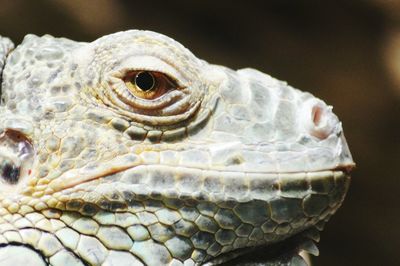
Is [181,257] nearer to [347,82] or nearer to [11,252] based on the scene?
[11,252]

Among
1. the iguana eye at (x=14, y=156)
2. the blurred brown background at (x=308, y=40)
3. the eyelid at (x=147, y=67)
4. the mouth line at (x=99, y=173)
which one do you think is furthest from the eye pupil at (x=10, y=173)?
the blurred brown background at (x=308, y=40)

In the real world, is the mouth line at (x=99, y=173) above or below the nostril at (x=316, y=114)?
below

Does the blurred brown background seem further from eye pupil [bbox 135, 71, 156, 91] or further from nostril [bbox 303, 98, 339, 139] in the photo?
eye pupil [bbox 135, 71, 156, 91]

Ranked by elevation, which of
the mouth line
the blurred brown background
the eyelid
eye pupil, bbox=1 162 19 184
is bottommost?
the mouth line

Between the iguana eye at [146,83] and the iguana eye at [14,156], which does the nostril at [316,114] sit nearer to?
the iguana eye at [146,83]

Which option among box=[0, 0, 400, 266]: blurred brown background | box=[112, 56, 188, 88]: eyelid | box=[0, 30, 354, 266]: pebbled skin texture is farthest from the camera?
box=[0, 0, 400, 266]: blurred brown background

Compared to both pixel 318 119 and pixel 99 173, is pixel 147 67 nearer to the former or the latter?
pixel 99 173

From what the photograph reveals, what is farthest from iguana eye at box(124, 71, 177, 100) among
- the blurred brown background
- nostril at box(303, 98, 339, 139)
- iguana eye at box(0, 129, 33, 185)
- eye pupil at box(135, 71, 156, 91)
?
the blurred brown background

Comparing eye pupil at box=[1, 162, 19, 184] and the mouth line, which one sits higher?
eye pupil at box=[1, 162, 19, 184]

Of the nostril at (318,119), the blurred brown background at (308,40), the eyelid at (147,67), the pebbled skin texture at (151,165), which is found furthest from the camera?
the blurred brown background at (308,40)
